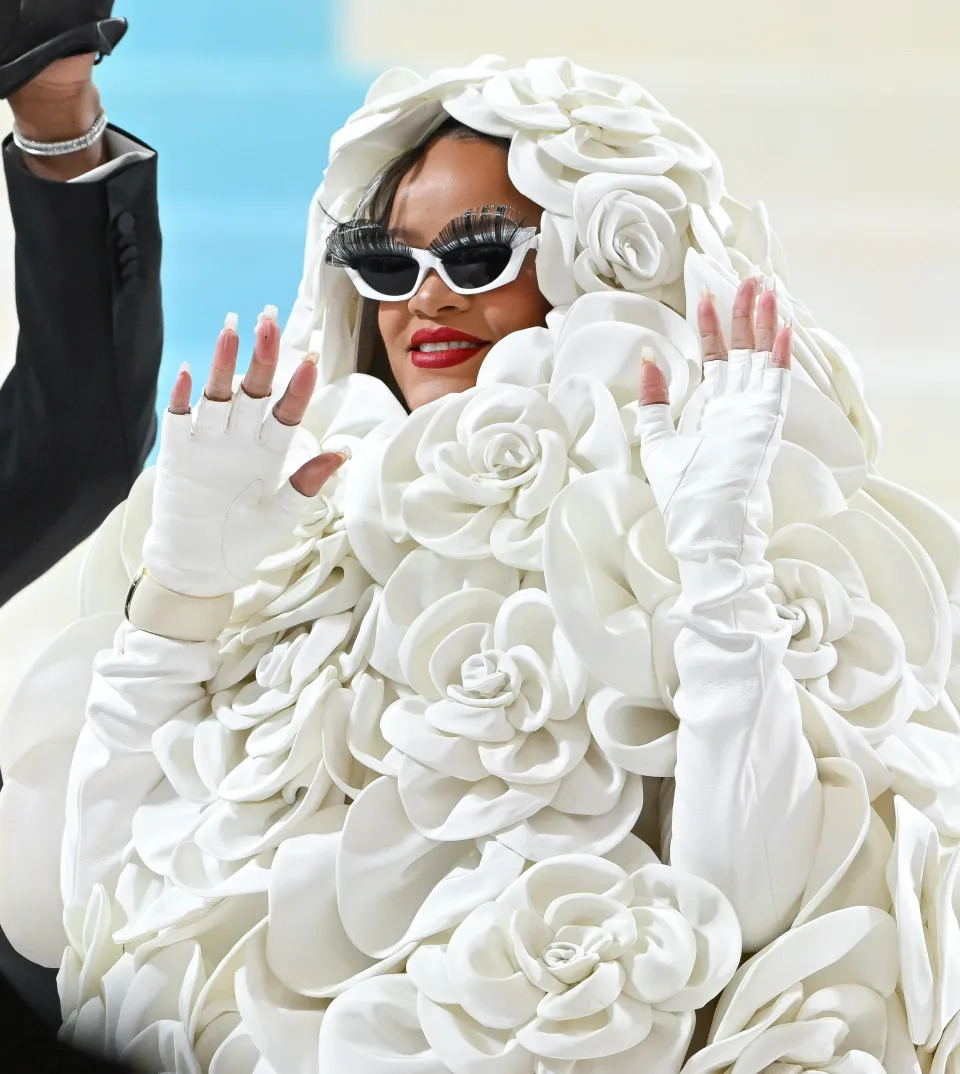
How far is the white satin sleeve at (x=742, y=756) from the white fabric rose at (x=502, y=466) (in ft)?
0.67

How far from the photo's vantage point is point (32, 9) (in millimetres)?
1115

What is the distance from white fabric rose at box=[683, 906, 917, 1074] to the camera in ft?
3.52

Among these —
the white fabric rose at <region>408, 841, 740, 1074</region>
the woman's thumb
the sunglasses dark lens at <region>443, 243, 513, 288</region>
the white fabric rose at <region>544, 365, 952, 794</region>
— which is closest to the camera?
the white fabric rose at <region>408, 841, 740, 1074</region>

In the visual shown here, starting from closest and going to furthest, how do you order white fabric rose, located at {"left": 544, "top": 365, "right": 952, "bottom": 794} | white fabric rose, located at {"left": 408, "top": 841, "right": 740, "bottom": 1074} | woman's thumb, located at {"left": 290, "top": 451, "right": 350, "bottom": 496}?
white fabric rose, located at {"left": 408, "top": 841, "right": 740, "bottom": 1074}, white fabric rose, located at {"left": 544, "top": 365, "right": 952, "bottom": 794}, woman's thumb, located at {"left": 290, "top": 451, "right": 350, "bottom": 496}

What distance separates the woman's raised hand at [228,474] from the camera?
1239 millimetres

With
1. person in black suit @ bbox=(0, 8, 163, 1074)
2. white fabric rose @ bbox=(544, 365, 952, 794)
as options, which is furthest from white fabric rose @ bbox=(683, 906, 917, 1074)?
person in black suit @ bbox=(0, 8, 163, 1074)

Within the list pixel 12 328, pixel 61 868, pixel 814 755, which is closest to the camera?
pixel 814 755

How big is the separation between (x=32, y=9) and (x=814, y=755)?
937 mm

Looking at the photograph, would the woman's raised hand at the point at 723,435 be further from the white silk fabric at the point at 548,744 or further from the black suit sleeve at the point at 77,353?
the black suit sleeve at the point at 77,353

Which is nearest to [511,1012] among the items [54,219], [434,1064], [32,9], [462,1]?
[434,1064]

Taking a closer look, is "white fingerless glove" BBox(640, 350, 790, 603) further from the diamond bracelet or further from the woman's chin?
the diamond bracelet

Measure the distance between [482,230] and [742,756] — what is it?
0.62 metres

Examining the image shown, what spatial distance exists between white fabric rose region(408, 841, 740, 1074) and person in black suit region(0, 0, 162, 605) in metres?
0.64

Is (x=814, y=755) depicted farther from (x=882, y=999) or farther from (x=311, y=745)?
(x=311, y=745)
